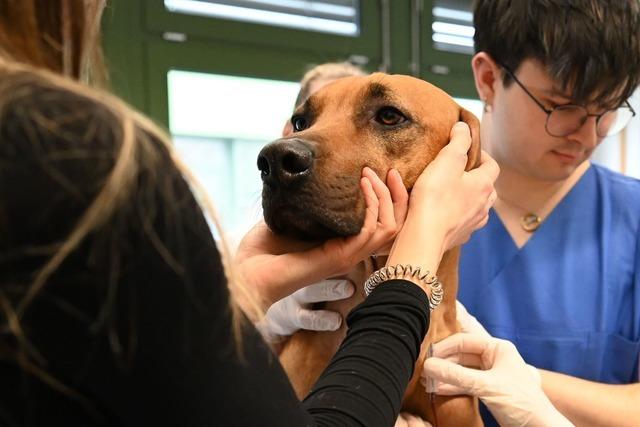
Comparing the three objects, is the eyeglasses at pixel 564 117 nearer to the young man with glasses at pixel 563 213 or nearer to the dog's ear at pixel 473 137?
the young man with glasses at pixel 563 213

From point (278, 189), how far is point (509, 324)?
66 centimetres

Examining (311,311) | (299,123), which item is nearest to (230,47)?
(299,123)

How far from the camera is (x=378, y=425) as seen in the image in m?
0.70

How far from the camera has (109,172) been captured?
484 mm

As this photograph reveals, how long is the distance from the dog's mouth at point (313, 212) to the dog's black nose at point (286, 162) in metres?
0.02

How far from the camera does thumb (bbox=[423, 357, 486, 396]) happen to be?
1.12 meters

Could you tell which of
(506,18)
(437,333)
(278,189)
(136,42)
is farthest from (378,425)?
(136,42)

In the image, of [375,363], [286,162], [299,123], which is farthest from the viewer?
[299,123]

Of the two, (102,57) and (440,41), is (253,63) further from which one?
(102,57)

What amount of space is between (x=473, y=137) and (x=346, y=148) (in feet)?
0.92

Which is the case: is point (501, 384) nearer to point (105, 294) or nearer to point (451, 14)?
point (105, 294)

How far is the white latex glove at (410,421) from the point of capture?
113 centimetres

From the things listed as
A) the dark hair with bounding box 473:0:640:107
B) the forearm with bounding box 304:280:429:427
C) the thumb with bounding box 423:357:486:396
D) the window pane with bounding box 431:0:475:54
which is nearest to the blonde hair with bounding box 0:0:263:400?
the forearm with bounding box 304:280:429:427

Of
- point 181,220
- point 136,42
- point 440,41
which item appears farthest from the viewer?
point 440,41
